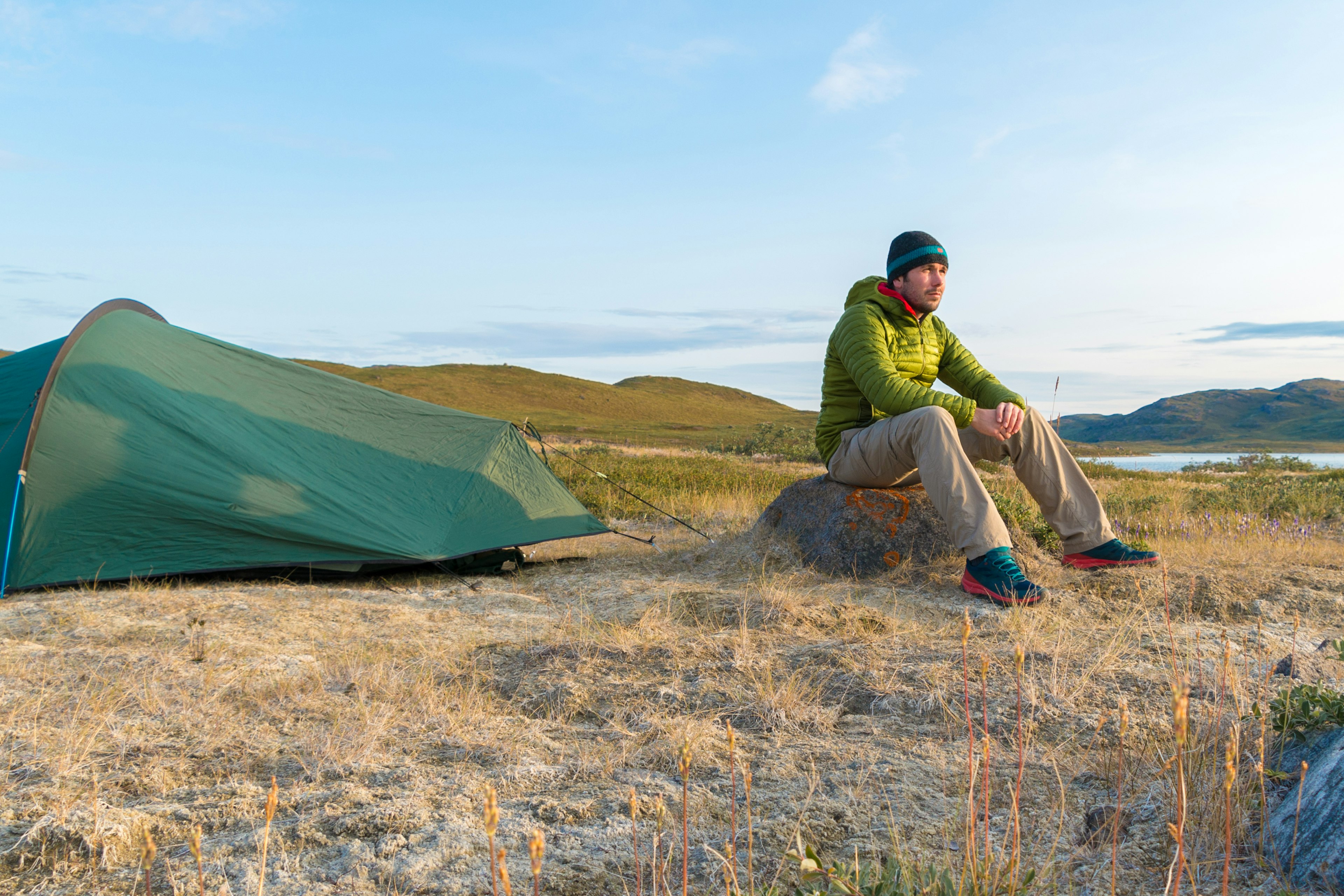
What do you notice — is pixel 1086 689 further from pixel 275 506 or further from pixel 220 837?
pixel 275 506

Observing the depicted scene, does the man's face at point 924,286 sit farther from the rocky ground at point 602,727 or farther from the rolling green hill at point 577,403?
the rolling green hill at point 577,403

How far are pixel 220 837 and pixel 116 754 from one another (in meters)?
0.80

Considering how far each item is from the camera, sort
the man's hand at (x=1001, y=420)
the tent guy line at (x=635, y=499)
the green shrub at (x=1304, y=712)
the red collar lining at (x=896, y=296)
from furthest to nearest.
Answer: the tent guy line at (x=635, y=499) → the red collar lining at (x=896, y=296) → the man's hand at (x=1001, y=420) → the green shrub at (x=1304, y=712)

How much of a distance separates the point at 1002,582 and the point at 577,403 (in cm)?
9070

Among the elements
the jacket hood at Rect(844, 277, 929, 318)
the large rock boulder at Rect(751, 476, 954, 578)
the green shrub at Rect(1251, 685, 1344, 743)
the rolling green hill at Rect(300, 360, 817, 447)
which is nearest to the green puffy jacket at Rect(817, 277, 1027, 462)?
the jacket hood at Rect(844, 277, 929, 318)

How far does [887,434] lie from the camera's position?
5.20 meters

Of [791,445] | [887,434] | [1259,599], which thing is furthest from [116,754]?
[791,445]

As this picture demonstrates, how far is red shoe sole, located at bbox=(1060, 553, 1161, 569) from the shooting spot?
521 centimetres

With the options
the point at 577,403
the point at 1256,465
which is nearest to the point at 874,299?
the point at 1256,465

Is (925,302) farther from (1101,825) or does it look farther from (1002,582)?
(1101,825)

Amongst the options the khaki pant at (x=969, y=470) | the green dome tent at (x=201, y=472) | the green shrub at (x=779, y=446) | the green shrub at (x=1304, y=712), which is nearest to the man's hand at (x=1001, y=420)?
the khaki pant at (x=969, y=470)

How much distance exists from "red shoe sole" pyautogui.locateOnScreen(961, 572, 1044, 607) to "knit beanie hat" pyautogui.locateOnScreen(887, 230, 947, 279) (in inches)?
76.8

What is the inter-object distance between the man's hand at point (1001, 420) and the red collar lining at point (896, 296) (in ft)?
2.66

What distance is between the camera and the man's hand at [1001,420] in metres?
4.87
